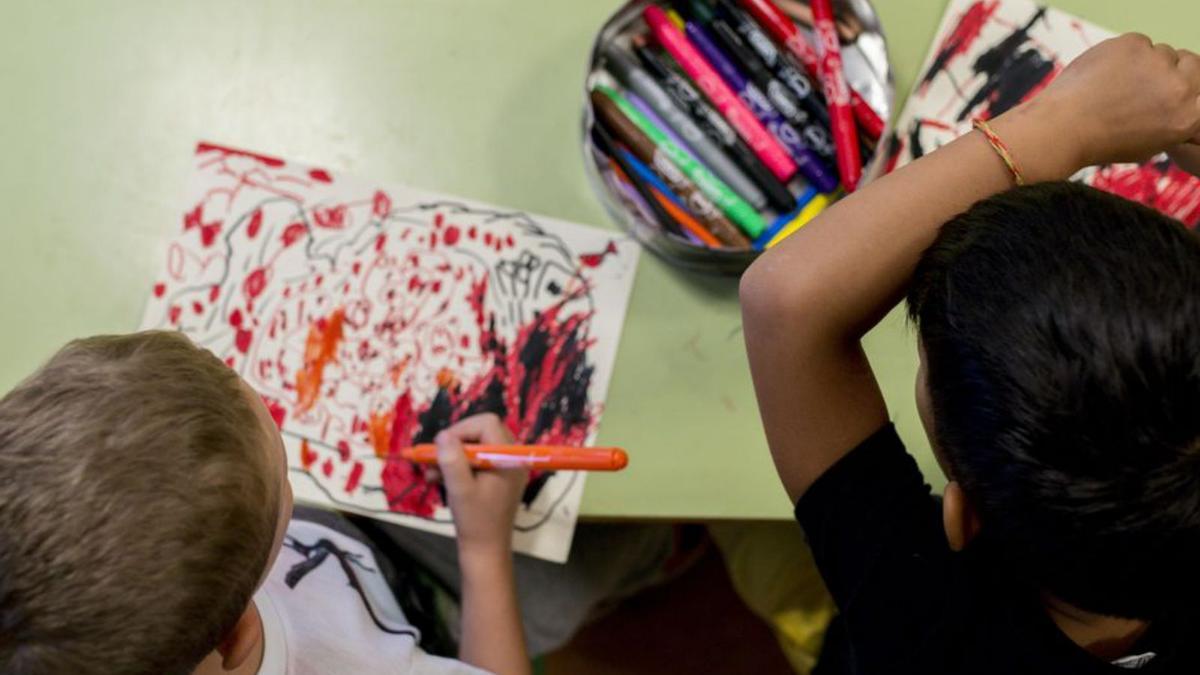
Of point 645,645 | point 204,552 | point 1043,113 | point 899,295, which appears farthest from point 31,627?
point 645,645

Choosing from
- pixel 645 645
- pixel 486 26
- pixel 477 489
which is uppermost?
pixel 486 26

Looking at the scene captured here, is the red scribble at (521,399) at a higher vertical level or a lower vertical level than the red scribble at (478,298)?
lower

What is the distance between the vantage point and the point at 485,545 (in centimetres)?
66

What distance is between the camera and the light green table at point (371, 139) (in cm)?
66

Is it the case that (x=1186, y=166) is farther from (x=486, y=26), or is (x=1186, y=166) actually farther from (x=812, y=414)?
(x=486, y=26)

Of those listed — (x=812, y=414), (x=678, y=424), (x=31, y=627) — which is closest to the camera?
(x=31, y=627)

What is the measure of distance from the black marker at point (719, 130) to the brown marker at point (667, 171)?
0.11ft

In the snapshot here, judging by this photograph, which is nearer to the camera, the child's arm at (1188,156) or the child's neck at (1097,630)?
the child's neck at (1097,630)

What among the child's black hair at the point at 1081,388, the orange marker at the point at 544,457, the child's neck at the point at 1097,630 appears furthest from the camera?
the orange marker at the point at 544,457

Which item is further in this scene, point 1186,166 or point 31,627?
point 1186,166

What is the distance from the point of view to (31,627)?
0.41 meters

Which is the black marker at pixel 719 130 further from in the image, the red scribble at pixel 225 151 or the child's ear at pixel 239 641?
the child's ear at pixel 239 641

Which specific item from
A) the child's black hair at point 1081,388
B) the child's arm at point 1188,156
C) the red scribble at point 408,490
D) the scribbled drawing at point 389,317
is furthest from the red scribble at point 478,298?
the child's arm at point 1188,156

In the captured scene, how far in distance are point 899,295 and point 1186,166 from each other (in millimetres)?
227
